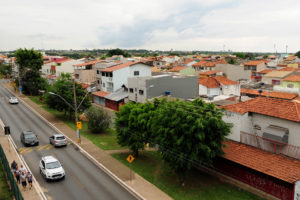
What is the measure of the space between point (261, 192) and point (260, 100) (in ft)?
32.8

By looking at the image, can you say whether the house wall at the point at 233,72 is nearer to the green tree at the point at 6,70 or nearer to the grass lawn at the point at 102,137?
the grass lawn at the point at 102,137

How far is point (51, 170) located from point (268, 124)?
2125 centimetres

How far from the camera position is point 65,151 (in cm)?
3247

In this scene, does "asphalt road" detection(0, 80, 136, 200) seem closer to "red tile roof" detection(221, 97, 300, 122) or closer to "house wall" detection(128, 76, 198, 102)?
"red tile roof" detection(221, 97, 300, 122)

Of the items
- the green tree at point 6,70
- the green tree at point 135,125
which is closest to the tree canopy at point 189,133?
the green tree at point 135,125

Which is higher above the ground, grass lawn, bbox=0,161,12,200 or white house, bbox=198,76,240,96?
white house, bbox=198,76,240,96

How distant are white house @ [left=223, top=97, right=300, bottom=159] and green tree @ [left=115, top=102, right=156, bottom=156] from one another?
28.2 ft

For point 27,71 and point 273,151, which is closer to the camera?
point 273,151

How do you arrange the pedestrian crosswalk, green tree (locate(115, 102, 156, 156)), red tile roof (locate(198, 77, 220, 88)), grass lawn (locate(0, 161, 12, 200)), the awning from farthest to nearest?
red tile roof (locate(198, 77, 220, 88)) → the pedestrian crosswalk → green tree (locate(115, 102, 156, 156)) → the awning → grass lawn (locate(0, 161, 12, 200))

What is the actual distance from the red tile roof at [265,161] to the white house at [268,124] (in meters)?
0.80

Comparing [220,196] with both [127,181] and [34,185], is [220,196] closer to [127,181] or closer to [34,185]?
[127,181]

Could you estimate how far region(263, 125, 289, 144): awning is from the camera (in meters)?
23.6

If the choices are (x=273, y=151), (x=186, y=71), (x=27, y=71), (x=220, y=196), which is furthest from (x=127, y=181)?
(x=186, y=71)

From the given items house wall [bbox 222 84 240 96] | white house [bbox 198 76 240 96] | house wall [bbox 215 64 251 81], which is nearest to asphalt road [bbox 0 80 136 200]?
white house [bbox 198 76 240 96]
